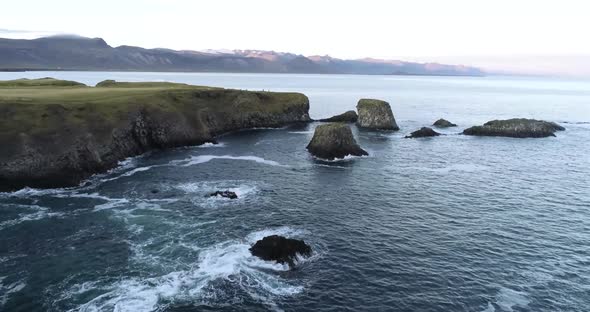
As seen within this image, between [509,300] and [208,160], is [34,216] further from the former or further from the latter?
[509,300]

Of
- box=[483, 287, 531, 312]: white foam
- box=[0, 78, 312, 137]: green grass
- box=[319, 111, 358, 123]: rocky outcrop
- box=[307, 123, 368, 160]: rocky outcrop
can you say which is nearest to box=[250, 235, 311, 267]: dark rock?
box=[483, 287, 531, 312]: white foam

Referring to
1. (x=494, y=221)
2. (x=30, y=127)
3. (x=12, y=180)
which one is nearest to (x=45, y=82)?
(x=30, y=127)

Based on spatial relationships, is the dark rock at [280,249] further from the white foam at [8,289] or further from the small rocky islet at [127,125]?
the small rocky islet at [127,125]

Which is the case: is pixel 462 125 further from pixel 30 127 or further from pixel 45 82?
pixel 45 82

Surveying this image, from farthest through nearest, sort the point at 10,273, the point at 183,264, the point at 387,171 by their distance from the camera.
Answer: the point at 387,171 < the point at 183,264 < the point at 10,273

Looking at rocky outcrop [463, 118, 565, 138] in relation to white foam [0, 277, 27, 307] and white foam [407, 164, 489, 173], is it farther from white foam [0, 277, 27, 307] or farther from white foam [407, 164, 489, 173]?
white foam [0, 277, 27, 307]

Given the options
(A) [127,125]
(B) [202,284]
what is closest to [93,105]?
(A) [127,125]
